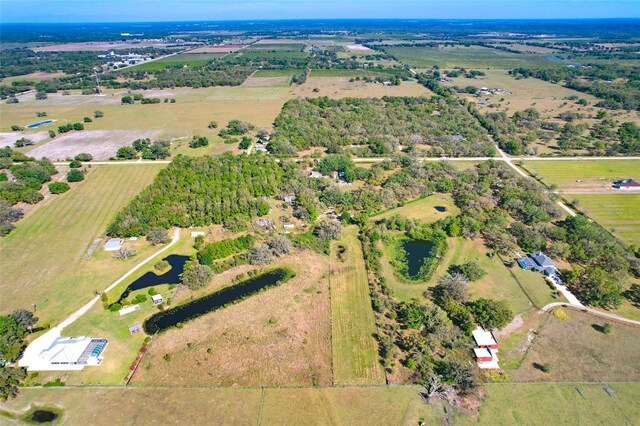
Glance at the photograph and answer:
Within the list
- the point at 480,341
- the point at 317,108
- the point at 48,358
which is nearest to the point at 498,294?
the point at 480,341

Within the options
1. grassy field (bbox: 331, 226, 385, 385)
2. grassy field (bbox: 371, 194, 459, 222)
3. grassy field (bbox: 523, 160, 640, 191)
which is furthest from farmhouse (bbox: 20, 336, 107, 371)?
grassy field (bbox: 523, 160, 640, 191)

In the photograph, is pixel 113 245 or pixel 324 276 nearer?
pixel 324 276

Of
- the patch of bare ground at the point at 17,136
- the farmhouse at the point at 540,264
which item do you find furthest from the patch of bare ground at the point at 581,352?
the patch of bare ground at the point at 17,136

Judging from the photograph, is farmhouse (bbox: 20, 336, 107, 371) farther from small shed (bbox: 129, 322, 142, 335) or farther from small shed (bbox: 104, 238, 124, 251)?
small shed (bbox: 104, 238, 124, 251)

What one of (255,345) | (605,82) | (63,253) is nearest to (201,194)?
(63,253)

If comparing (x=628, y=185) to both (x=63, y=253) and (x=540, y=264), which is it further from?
(x=63, y=253)

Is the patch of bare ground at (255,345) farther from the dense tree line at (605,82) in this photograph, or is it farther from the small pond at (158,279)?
the dense tree line at (605,82)

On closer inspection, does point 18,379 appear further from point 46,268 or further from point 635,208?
point 635,208
